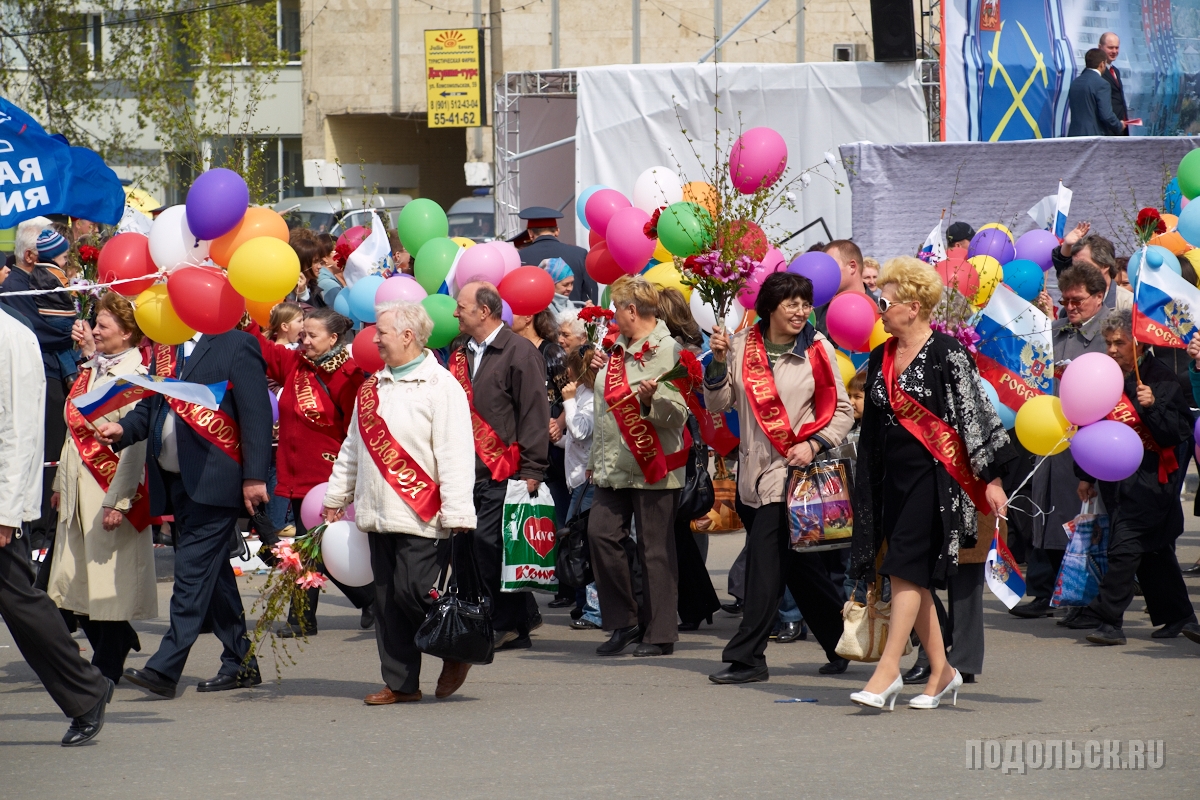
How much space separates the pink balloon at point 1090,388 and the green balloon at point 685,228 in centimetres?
193

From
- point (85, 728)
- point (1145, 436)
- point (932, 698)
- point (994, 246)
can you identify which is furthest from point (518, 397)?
point (994, 246)

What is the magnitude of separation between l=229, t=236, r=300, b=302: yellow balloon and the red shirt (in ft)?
4.13

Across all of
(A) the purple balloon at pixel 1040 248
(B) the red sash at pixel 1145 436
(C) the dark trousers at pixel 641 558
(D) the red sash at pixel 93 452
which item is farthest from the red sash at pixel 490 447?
(A) the purple balloon at pixel 1040 248

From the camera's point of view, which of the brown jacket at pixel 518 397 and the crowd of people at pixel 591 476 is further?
the brown jacket at pixel 518 397

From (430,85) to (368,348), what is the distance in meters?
21.0

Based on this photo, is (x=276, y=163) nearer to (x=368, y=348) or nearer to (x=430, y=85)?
(x=430, y=85)

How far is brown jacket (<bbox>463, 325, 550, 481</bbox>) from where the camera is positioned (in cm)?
799

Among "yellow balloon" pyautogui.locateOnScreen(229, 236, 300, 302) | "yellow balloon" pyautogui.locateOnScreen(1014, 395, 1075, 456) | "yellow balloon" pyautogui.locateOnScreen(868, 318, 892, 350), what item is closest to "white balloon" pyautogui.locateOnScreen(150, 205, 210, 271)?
"yellow balloon" pyautogui.locateOnScreen(229, 236, 300, 302)

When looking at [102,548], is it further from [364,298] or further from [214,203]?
[364,298]

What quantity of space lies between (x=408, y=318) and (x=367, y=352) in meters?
1.37

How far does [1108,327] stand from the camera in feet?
24.8

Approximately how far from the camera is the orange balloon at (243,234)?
7176 mm

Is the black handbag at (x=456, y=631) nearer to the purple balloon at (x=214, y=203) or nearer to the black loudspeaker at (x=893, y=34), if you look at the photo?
the purple balloon at (x=214, y=203)

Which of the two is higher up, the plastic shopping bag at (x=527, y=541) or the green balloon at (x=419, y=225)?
the green balloon at (x=419, y=225)
